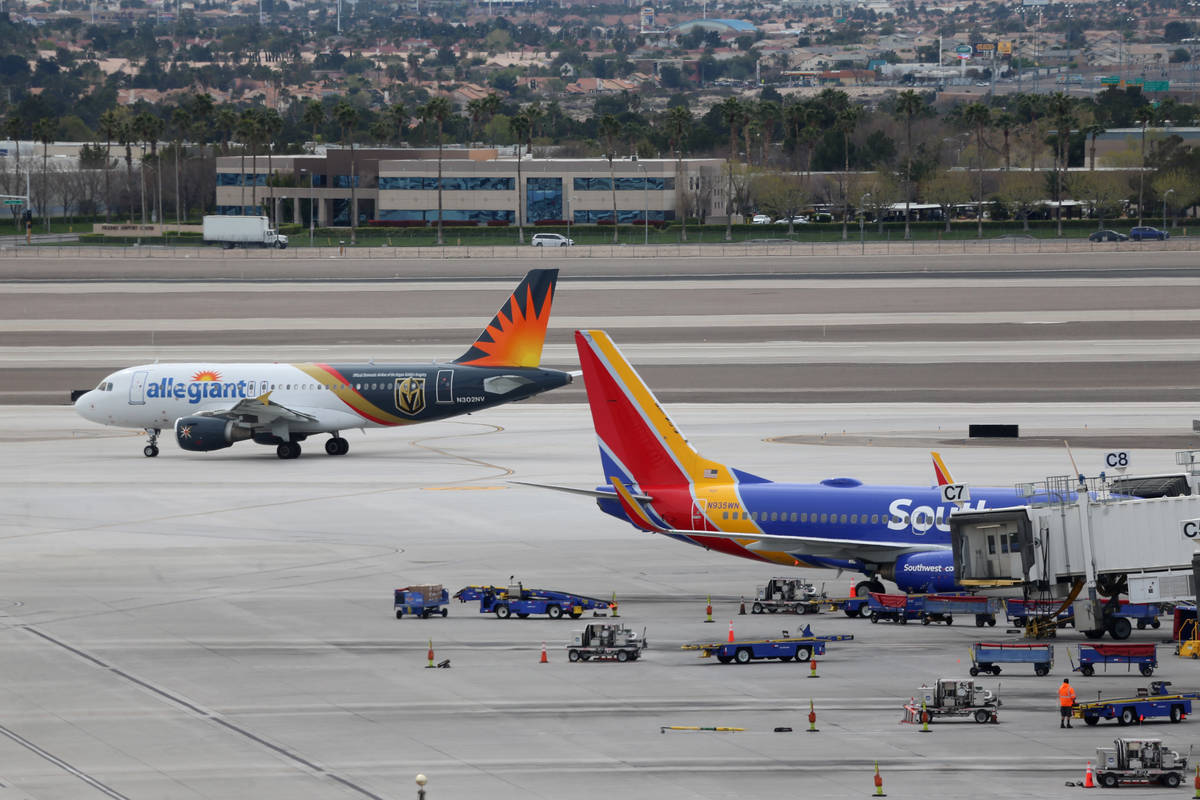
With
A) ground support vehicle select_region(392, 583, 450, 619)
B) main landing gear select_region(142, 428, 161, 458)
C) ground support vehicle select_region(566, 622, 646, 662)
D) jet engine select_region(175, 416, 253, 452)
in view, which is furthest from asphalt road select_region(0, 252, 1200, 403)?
ground support vehicle select_region(566, 622, 646, 662)

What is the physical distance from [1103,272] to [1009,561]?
114699 millimetres

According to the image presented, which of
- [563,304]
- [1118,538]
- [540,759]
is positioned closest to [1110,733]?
[1118,538]

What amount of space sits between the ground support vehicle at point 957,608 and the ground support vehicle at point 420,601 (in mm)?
12780

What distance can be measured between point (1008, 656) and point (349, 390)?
41.3 m

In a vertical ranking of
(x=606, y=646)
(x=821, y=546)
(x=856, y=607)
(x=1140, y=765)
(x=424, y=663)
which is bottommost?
(x=424, y=663)

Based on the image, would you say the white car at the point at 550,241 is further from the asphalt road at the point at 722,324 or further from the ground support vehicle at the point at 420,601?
the ground support vehicle at the point at 420,601

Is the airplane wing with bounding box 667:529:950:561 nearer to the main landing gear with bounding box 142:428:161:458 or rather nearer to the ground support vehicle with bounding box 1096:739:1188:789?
the ground support vehicle with bounding box 1096:739:1188:789

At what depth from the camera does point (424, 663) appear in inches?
1486

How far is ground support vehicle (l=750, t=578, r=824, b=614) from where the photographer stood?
142 feet

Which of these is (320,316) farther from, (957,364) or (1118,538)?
(1118,538)

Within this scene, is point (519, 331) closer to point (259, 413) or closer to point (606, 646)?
point (259, 413)

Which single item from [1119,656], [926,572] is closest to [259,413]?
[926,572]

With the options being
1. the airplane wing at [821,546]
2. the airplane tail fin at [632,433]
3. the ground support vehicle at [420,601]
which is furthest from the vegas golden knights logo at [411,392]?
the airplane wing at [821,546]

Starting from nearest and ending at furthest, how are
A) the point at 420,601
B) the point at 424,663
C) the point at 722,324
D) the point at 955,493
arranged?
1. the point at 424,663
2. the point at 955,493
3. the point at 420,601
4. the point at 722,324
